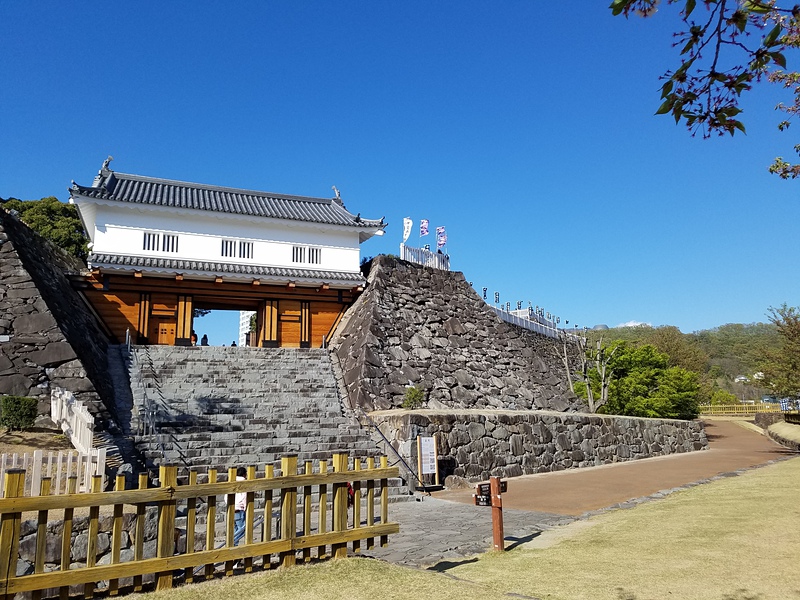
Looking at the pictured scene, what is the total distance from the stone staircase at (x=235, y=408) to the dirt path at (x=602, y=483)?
339 cm

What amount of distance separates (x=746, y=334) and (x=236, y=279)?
89.6m

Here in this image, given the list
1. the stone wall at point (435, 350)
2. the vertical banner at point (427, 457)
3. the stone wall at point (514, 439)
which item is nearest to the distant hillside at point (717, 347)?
the stone wall at point (514, 439)

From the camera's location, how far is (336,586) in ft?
16.0

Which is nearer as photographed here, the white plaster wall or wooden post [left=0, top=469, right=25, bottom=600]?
wooden post [left=0, top=469, right=25, bottom=600]

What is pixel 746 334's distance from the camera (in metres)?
87.4

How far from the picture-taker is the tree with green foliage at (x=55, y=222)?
26.8 m

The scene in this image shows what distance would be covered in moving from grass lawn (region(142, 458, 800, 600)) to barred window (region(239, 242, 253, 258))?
17.5m

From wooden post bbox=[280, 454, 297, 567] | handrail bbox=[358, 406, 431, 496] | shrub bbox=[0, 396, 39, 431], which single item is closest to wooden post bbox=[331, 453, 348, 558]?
wooden post bbox=[280, 454, 297, 567]

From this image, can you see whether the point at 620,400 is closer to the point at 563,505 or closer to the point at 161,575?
the point at 563,505

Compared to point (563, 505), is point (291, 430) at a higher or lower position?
higher

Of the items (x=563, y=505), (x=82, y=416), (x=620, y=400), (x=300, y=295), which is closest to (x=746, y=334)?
(x=620, y=400)

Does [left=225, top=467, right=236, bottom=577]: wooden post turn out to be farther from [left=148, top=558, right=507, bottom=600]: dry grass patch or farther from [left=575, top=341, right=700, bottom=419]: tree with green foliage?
[left=575, top=341, right=700, bottom=419]: tree with green foliage

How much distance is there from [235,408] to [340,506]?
945 centimetres

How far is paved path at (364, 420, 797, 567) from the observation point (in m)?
7.05
